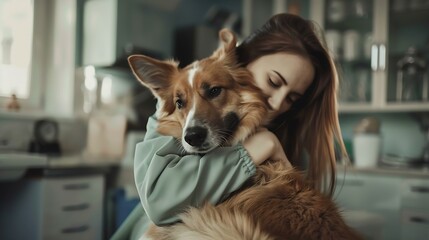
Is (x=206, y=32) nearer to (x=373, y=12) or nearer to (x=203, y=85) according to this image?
(x=373, y=12)

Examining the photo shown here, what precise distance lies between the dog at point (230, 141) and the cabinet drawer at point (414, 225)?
1605mm

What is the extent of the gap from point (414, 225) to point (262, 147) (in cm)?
175

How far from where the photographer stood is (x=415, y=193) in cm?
202

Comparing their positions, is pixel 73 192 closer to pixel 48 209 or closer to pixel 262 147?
pixel 48 209

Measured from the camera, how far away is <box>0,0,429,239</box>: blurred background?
2051mm

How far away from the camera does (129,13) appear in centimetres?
248

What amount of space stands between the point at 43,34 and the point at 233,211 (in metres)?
2.43

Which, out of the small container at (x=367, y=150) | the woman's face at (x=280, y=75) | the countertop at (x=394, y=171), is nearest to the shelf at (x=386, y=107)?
the small container at (x=367, y=150)

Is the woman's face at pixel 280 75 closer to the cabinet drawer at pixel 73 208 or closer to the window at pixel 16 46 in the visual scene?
the cabinet drawer at pixel 73 208

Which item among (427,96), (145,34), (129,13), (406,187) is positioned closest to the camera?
(406,187)

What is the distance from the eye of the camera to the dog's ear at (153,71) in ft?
2.14

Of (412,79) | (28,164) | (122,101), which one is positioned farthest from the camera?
(122,101)

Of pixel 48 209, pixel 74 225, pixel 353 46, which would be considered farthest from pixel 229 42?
pixel 353 46

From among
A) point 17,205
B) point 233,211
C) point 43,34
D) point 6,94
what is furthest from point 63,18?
point 233,211
